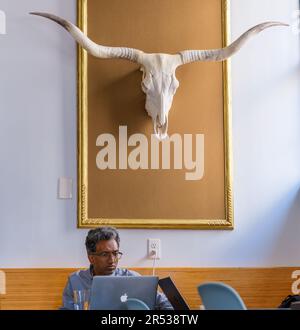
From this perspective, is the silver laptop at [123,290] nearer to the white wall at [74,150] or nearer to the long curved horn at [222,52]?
the white wall at [74,150]

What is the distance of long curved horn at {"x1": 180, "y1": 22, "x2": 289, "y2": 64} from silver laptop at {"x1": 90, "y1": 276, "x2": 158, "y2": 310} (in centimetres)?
155

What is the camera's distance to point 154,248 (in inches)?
122

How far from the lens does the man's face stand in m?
2.71

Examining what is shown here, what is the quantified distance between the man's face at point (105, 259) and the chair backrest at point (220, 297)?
1838 millimetres

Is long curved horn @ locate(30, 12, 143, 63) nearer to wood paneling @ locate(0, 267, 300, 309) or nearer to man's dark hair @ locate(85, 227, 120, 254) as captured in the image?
man's dark hair @ locate(85, 227, 120, 254)

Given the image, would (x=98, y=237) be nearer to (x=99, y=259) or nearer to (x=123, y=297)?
(x=99, y=259)

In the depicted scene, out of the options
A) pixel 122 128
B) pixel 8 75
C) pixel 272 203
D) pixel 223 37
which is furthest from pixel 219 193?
pixel 8 75

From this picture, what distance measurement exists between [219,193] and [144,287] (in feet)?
4.70

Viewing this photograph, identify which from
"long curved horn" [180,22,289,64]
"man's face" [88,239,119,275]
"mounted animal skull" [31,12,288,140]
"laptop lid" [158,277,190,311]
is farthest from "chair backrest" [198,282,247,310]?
"long curved horn" [180,22,289,64]

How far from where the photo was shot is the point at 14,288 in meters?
3.09

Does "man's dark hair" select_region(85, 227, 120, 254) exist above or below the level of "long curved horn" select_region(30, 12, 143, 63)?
below

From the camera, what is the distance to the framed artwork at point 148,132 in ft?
10.3

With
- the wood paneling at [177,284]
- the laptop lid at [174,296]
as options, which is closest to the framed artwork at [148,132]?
the wood paneling at [177,284]

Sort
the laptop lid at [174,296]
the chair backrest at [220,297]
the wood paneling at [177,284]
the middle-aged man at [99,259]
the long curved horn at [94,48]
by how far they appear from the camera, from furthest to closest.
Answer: the wood paneling at [177,284], the long curved horn at [94,48], the middle-aged man at [99,259], the laptop lid at [174,296], the chair backrest at [220,297]
